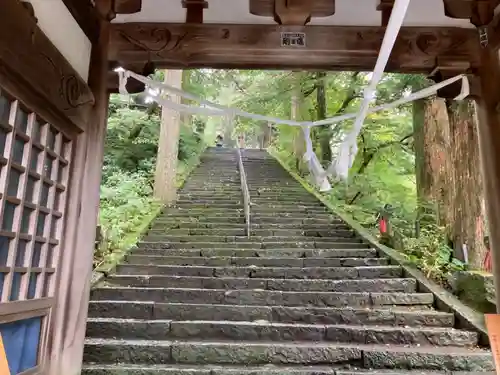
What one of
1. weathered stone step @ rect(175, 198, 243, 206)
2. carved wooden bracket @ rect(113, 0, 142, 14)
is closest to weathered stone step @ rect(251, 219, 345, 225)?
weathered stone step @ rect(175, 198, 243, 206)

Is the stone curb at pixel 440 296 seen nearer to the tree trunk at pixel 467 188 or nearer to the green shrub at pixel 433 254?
the green shrub at pixel 433 254

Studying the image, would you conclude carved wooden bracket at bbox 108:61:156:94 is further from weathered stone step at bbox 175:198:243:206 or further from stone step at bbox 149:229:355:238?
weathered stone step at bbox 175:198:243:206

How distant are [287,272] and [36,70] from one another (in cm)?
440

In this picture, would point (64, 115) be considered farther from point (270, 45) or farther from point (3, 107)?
point (270, 45)

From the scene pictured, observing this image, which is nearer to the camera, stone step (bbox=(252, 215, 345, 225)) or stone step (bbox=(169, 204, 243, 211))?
stone step (bbox=(252, 215, 345, 225))

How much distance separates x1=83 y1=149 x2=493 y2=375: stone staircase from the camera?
155 inches

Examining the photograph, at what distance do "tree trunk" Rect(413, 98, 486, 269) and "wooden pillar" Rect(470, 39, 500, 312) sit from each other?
8.44 ft

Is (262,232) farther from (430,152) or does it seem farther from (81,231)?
(81,231)

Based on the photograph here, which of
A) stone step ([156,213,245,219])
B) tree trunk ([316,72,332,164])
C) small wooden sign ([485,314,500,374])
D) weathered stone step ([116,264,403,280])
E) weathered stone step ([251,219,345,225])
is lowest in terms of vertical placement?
small wooden sign ([485,314,500,374])

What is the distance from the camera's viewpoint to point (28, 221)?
253 centimetres

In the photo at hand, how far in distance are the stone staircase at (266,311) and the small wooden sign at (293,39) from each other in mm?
2780

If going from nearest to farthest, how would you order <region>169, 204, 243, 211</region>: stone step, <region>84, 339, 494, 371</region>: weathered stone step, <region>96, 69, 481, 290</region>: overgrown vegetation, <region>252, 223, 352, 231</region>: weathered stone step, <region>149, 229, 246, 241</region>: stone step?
<region>84, 339, 494, 371</region>: weathered stone step, <region>96, 69, 481, 290</region>: overgrown vegetation, <region>149, 229, 246, 241</region>: stone step, <region>252, 223, 352, 231</region>: weathered stone step, <region>169, 204, 243, 211</region>: stone step

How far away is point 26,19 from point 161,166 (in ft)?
26.2

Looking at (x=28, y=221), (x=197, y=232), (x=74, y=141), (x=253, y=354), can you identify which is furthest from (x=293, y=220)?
(x=28, y=221)
